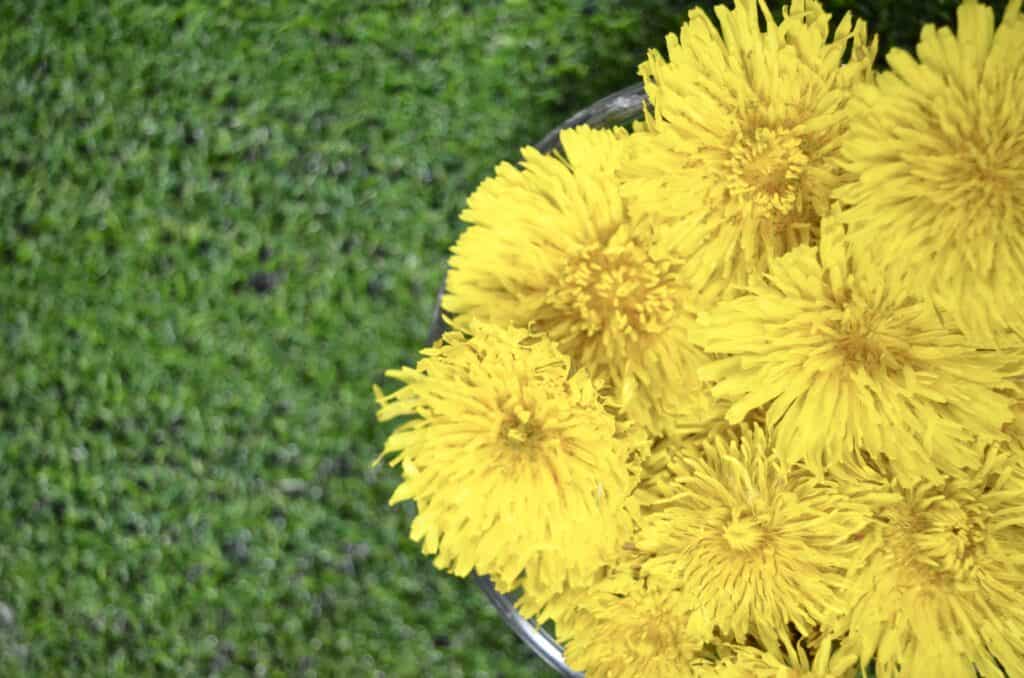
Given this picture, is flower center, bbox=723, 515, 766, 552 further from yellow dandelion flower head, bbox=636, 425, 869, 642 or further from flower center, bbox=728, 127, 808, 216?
flower center, bbox=728, 127, 808, 216

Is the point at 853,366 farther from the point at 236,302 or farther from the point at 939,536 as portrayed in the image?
the point at 236,302

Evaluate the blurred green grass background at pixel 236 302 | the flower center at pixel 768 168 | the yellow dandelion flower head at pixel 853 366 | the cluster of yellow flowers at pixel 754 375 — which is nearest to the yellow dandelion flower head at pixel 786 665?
the cluster of yellow flowers at pixel 754 375

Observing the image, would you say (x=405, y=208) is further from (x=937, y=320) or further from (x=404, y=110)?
(x=937, y=320)

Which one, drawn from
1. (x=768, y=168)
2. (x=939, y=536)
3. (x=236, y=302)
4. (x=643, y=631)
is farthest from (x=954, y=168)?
(x=236, y=302)

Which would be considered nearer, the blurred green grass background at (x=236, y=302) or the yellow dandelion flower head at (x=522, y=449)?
the yellow dandelion flower head at (x=522, y=449)

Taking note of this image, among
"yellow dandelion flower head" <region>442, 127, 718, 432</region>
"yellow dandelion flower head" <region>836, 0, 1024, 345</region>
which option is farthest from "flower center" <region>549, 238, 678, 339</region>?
"yellow dandelion flower head" <region>836, 0, 1024, 345</region>

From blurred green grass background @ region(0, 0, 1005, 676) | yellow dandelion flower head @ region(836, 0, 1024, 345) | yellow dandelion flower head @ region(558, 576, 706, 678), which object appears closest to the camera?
yellow dandelion flower head @ region(836, 0, 1024, 345)

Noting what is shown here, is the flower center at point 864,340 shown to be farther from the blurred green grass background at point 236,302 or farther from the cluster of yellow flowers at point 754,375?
the blurred green grass background at point 236,302
